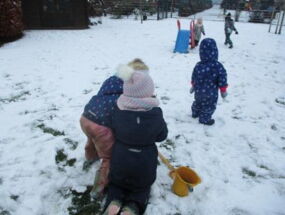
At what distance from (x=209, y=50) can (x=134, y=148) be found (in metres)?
2.05

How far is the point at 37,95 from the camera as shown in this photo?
496 centimetres

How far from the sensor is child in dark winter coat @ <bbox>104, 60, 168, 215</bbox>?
7.44 ft

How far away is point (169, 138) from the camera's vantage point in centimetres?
364

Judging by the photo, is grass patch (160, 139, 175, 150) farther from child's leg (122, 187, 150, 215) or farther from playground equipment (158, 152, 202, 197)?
child's leg (122, 187, 150, 215)

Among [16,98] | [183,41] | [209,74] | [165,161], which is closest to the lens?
[165,161]

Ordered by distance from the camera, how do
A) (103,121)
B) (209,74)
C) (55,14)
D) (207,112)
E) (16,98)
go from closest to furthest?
(103,121) < (209,74) < (207,112) < (16,98) < (55,14)

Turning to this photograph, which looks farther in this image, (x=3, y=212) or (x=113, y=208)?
(x=3, y=212)

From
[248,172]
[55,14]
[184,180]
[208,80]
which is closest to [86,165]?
[184,180]

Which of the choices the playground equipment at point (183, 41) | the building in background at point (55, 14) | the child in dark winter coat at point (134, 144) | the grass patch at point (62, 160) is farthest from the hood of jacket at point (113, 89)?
the building in background at point (55, 14)

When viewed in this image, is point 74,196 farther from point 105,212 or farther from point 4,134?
point 4,134

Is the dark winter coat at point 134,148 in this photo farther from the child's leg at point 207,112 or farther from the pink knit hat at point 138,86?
the child's leg at point 207,112

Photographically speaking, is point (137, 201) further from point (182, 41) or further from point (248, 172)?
point (182, 41)

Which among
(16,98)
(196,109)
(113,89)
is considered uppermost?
(113,89)

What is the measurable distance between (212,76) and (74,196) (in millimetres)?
2424
